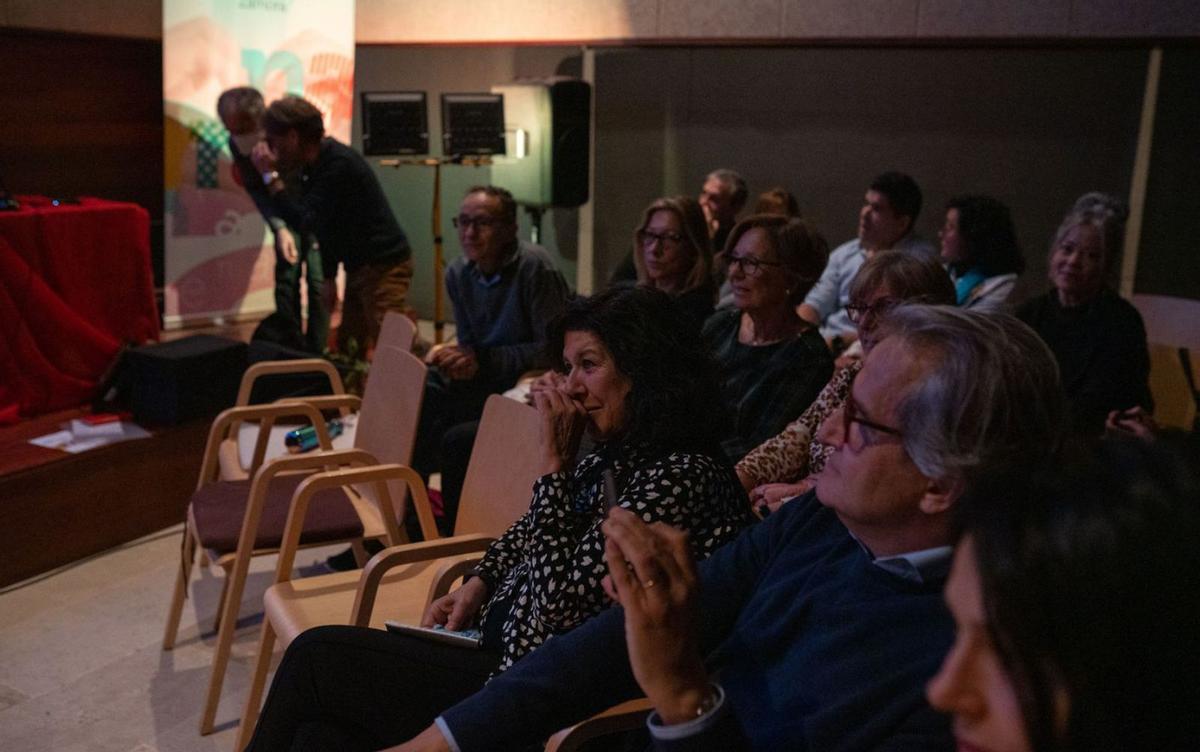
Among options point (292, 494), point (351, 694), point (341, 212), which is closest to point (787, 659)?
point (351, 694)

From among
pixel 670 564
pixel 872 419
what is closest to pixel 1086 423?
pixel 872 419

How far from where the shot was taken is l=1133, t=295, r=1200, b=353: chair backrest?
145 inches

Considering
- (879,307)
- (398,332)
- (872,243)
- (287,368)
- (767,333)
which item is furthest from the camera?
(872,243)

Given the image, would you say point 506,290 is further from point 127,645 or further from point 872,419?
point 872,419

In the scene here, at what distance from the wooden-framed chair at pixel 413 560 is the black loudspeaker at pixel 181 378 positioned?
66.6 inches

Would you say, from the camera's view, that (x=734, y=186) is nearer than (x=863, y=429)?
No

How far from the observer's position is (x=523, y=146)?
6.14m

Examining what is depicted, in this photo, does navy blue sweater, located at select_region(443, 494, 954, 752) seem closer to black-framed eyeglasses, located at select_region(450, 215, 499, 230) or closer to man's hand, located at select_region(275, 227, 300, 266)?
black-framed eyeglasses, located at select_region(450, 215, 499, 230)

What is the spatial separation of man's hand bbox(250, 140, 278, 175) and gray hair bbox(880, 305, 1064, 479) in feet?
14.3

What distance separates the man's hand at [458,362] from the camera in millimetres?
3576

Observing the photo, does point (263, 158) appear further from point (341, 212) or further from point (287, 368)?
point (287, 368)

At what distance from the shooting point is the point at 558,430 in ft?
6.29

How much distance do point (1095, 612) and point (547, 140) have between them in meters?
5.56

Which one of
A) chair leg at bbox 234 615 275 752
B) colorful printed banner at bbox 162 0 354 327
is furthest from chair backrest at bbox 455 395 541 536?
colorful printed banner at bbox 162 0 354 327
